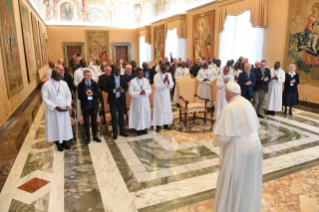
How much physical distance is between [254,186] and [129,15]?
23669 mm

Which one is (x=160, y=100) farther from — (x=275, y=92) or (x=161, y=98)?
(x=275, y=92)

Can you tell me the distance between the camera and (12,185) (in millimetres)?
3912

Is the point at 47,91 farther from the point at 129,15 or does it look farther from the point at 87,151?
the point at 129,15

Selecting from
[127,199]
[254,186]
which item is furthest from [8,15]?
[254,186]

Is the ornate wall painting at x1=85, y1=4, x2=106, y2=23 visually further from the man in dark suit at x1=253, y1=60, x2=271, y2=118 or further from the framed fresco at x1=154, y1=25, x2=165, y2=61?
the man in dark suit at x1=253, y1=60, x2=271, y2=118

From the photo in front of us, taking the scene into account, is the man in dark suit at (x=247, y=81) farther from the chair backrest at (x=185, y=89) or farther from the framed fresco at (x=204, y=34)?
the framed fresco at (x=204, y=34)

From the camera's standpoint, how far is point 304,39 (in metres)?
8.62

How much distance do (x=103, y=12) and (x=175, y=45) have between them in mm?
9722

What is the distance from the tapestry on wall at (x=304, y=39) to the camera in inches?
324

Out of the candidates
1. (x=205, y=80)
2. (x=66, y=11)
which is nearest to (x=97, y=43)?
(x=66, y=11)

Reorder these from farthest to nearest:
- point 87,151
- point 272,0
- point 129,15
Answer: point 129,15 → point 272,0 → point 87,151

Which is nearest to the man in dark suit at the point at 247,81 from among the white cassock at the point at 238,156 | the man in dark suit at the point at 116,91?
the man in dark suit at the point at 116,91

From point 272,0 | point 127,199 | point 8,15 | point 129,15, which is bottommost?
point 127,199

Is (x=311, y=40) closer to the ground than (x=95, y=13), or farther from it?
closer to the ground
